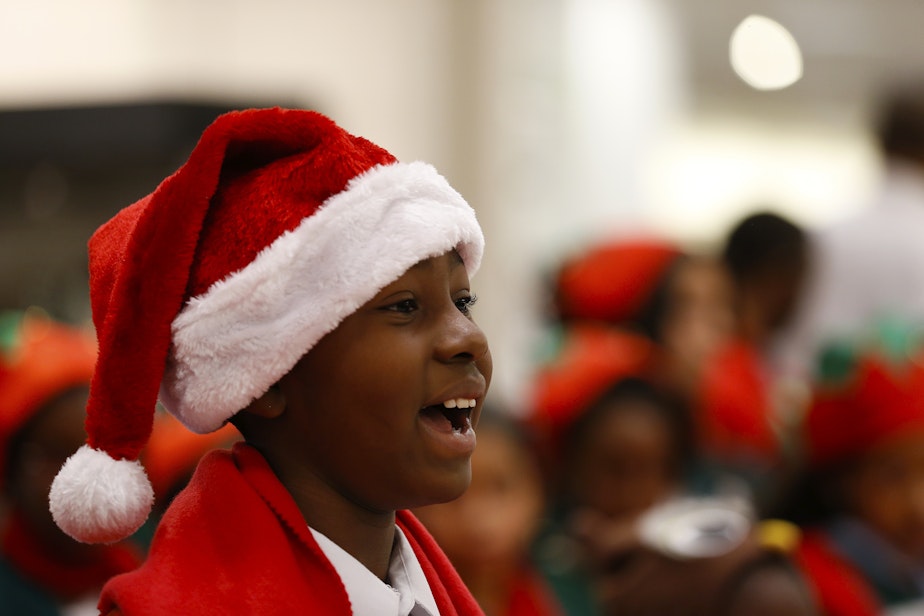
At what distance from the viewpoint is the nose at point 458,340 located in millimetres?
1188

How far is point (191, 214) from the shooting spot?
117cm

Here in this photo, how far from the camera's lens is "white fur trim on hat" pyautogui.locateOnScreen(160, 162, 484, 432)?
1.17 m

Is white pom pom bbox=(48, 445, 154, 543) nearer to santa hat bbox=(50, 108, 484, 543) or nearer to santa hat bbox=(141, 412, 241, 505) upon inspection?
santa hat bbox=(50, 108, 484, 543)

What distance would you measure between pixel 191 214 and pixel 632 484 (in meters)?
1.89

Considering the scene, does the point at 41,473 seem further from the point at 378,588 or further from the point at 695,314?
the point at 695,314

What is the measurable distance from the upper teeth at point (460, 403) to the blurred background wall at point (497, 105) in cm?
337

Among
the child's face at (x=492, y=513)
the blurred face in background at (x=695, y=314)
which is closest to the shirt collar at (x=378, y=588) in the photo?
the child's face at (x=492, y=513)

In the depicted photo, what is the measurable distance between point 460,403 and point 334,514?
148 millimetres

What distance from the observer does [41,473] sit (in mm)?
2455

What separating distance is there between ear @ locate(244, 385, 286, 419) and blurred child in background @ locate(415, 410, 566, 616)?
114 centimetres

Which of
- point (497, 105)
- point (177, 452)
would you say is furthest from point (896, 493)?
point (497, 105)

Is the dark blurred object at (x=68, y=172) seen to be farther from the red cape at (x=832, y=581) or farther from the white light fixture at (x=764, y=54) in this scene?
the white light fixture at (x=764, y=54)

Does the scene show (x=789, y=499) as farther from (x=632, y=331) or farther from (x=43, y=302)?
(x=43, y=302)

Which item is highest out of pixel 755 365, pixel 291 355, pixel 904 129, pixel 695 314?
pixel 291 355
